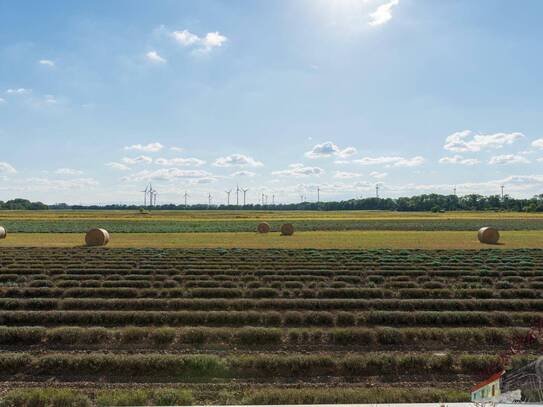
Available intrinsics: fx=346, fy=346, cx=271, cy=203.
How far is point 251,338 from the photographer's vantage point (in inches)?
452

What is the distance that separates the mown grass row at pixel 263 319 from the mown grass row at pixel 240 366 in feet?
11.8

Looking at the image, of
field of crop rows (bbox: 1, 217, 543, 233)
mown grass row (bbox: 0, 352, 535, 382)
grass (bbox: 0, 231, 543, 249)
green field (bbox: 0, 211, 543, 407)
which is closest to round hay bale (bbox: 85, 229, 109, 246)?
grass (bbox: 0, 231, 543, 249)

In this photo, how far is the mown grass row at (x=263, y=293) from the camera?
676 inches

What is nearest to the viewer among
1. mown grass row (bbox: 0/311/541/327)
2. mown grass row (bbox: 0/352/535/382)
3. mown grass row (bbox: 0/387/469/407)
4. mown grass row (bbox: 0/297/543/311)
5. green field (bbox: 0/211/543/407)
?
mown grass row (bbox: 0/387/469/407)

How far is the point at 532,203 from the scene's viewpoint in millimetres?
158000

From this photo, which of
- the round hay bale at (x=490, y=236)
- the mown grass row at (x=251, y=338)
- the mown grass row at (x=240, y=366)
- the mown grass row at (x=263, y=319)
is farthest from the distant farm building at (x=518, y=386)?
the round hay bale at (x=490, y=236)

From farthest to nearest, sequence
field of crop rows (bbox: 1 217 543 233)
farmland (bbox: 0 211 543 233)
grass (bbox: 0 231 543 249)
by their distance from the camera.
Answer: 1. farmland (bbox: 0 211 543 233)
2. field of crop rows (bbox: 1 217 543 233)
3. grass (bbox: 0 231 543 249)

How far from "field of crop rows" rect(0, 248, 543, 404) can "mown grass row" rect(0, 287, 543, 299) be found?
0.06 m

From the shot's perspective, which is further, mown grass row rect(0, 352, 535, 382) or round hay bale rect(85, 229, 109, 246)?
round hay bale rect(85, 229, 109, 246)

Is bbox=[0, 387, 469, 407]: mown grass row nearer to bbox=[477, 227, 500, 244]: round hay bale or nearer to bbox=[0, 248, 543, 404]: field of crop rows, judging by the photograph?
bbox=[0, 248, 543, 404]: field of crop rows

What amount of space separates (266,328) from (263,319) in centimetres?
137

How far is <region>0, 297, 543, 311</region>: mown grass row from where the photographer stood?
49.8ft

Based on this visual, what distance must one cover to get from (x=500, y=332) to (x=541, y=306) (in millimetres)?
5694

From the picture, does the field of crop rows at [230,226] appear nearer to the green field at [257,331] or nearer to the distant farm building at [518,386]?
the green field at [257,331]
